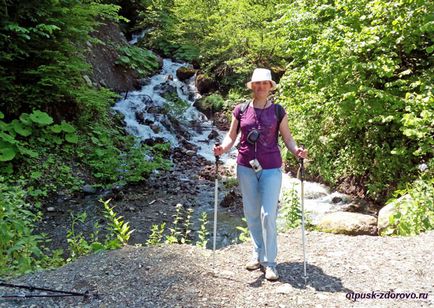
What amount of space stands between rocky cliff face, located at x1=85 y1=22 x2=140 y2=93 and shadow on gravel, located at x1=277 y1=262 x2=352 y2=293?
→ 422 inches

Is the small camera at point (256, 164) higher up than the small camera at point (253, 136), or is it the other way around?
the small camera at point (253, 136)

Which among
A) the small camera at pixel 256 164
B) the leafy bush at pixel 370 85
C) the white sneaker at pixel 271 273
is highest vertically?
the leafy bush at pixel 370 85

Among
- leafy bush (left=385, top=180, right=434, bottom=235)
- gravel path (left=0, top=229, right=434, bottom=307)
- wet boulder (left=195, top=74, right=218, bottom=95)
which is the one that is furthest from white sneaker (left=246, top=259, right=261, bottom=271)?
wet boulder (left=195, top=74, right=218, bottom=95)

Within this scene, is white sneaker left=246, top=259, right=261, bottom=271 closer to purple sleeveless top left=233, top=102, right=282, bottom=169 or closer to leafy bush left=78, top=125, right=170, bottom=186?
purple sleeveless top left=233, top=102, right=282, bottom=169

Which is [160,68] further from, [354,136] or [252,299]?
[252,299]

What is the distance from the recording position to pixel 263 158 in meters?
3.83

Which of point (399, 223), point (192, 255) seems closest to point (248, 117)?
point (192, 255)

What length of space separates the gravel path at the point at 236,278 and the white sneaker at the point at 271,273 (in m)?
0.06

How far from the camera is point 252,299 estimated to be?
11.5 ft

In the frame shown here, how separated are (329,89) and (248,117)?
194 inches

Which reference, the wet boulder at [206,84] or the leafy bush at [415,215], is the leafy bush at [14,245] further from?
the wet boulder at [206,84]

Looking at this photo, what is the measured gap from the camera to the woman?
3.81 metres

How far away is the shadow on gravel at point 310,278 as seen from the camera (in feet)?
12.3

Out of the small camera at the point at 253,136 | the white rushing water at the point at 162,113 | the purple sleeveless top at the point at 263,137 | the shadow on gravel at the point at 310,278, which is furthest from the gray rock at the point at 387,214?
the white rushing water at the point at 162,113
